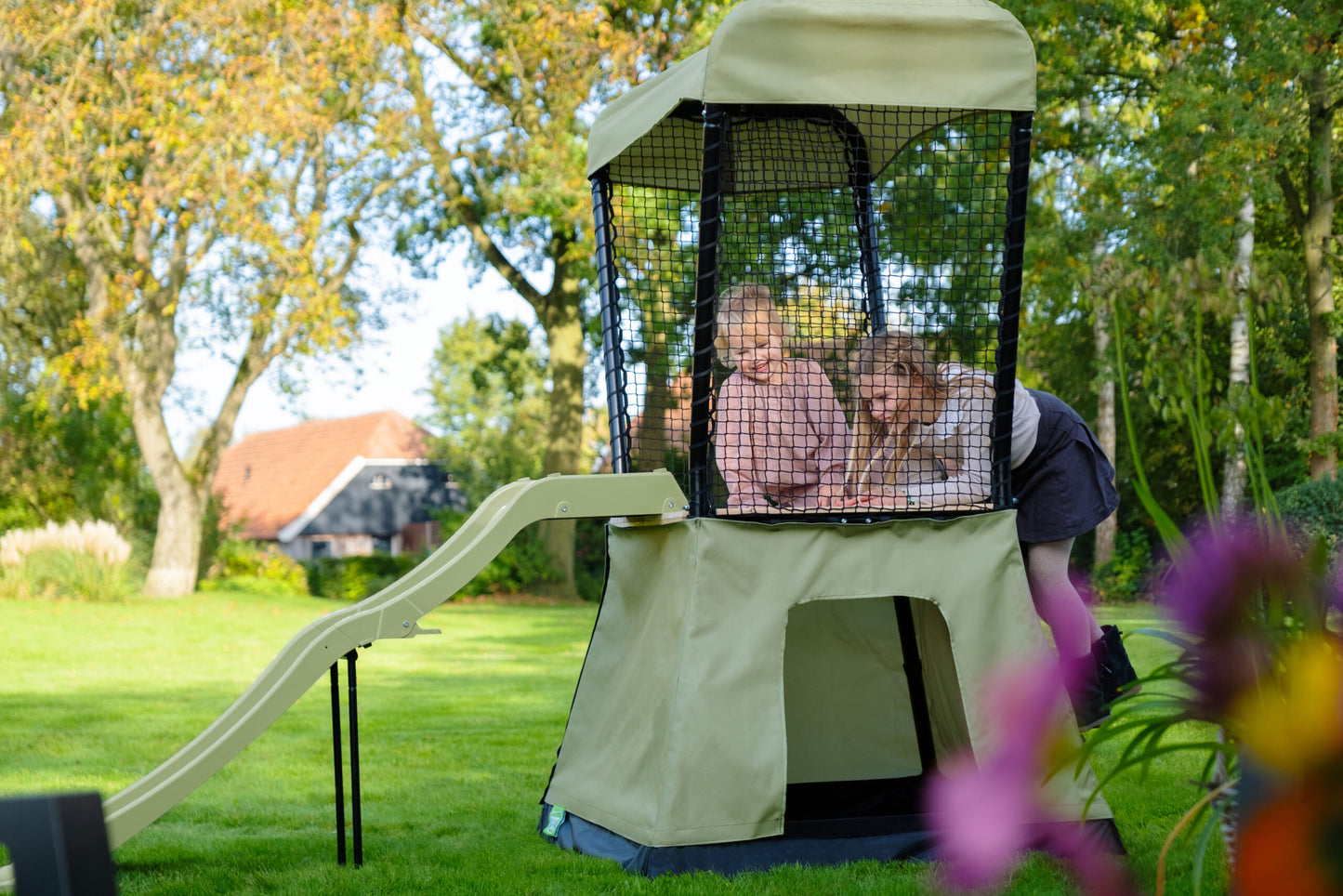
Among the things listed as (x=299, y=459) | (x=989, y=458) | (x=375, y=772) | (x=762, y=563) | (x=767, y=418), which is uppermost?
(x=767, y=418)

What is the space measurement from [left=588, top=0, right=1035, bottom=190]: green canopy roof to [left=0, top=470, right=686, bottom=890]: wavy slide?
1.14m

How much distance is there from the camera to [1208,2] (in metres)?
14.8

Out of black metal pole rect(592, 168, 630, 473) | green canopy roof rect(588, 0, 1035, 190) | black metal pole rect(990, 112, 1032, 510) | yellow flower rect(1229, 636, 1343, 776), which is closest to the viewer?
yellow flower rect(1229, 636, 1343, 776)

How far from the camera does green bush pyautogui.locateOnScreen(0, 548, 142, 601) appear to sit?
17.0 metres

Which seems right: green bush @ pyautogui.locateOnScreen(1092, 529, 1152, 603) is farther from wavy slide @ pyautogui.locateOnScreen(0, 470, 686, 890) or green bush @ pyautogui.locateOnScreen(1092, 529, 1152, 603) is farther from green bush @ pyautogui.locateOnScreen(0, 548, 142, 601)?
wavy slide @ pyautogui.locateOnScreen(0, 470, 686, 890)

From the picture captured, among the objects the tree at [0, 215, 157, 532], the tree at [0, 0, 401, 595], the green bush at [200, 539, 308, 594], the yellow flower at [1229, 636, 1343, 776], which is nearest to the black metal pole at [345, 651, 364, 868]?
the yellow flower at [1229, 636, 1343, 776]

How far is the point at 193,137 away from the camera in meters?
15.2

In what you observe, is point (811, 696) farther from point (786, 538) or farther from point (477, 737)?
point (477, 737)

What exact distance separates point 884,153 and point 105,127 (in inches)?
Answer: 569

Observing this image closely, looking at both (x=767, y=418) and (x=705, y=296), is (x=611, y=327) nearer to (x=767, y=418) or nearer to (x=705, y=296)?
(x=767, y=418)

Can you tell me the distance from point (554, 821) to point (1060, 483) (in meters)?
1.97

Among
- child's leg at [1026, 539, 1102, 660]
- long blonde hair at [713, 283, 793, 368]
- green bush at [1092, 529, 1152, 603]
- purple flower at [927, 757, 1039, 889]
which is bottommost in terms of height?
green bush at [1092, 529, 1152, 603]

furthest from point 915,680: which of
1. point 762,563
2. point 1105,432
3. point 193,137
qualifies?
point 1105,432

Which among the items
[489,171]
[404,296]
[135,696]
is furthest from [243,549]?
[135,696]
